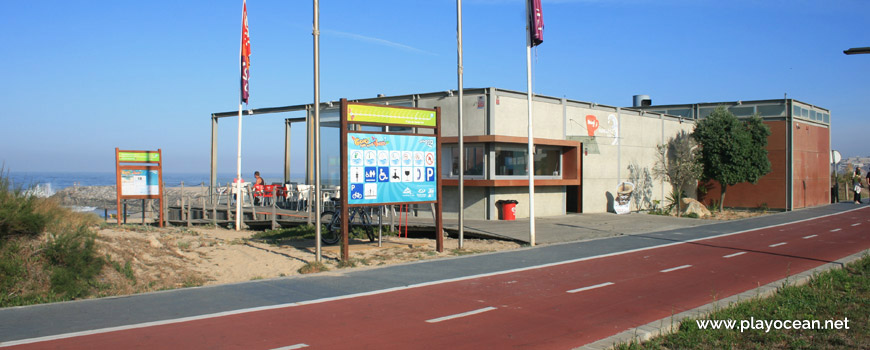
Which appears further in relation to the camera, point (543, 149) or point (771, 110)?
point (771, 110)

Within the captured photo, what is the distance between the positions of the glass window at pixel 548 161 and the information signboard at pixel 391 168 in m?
9.48

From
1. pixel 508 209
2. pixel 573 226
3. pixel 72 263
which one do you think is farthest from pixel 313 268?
pixel 573 226

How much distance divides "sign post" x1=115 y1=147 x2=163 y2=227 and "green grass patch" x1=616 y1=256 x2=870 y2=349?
1881 centimetres

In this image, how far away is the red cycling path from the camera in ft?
21.5

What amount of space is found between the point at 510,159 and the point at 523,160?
71cm

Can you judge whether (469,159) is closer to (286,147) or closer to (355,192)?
(355,192)

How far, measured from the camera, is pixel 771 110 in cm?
3256

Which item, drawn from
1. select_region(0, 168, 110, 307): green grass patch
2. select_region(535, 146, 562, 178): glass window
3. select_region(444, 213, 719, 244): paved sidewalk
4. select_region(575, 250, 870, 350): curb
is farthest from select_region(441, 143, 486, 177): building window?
select_region(0, 168, 110, 307): green grass patch

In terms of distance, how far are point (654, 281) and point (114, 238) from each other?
10.8m

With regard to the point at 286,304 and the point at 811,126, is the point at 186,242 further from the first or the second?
the point at 811,126

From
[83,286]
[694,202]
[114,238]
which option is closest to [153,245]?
[114,238]

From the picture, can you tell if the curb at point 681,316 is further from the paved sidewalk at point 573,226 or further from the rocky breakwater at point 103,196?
the rocky breakwater at point 103,196

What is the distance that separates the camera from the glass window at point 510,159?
2147cm

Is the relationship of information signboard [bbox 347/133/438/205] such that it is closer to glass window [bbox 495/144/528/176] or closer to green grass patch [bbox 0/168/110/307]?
green grass patch [bbox 0/168/110/307]
